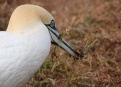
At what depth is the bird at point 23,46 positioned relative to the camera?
2.16 meters

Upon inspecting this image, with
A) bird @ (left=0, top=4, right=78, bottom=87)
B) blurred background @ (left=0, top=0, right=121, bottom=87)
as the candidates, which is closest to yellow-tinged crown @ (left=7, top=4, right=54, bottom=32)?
bird @ (left=0, top=4, right=78, bottom=87)

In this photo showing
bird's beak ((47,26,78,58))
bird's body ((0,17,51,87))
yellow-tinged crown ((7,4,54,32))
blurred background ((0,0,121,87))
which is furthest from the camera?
blurred background ((0,0,121,87))

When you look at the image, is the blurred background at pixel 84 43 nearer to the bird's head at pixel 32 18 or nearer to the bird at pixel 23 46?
the bird's head at pixel 32 18

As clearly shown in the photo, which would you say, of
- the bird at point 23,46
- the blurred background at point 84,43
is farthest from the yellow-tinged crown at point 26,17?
the blurred background at point 84,43

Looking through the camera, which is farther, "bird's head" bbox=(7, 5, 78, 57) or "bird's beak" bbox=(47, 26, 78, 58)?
"bird's beak" bbox=(47, 26, 78, 58)

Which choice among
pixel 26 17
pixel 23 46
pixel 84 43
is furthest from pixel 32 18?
pixel 84 43

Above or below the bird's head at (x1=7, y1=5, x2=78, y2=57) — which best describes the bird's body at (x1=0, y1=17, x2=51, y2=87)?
below

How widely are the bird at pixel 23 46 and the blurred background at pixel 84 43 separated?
0.39 meters

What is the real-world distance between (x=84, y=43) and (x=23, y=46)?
1.00 metres

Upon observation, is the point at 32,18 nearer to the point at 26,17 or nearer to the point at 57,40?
the point at 26,17

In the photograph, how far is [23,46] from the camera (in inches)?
86.7

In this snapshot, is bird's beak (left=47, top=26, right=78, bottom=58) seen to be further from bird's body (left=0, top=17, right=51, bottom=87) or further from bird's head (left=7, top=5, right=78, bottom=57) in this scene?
bird's body (left=0, top=17, right=51, bottom=87)

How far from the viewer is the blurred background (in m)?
3.03

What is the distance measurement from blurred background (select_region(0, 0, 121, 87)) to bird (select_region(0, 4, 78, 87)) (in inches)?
15.5
